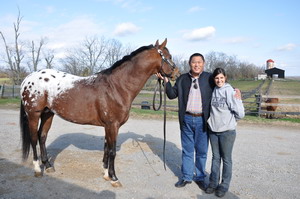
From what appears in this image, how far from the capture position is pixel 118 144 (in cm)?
599

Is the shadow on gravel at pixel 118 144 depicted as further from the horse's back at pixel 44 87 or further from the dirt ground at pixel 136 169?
the horse's back at pixel 44 87

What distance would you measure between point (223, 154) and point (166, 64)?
1.68 m

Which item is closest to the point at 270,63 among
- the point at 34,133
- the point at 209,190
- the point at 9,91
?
the point at 9,91

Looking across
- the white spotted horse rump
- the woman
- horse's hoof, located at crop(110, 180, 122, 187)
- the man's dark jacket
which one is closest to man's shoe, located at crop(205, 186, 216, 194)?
the woman

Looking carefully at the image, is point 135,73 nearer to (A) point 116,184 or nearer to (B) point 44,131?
(A) point 116,184

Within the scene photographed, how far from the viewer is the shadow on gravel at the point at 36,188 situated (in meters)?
3.17

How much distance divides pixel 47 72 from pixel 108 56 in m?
32.4

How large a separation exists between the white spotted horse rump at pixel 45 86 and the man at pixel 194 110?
1671 millimetres

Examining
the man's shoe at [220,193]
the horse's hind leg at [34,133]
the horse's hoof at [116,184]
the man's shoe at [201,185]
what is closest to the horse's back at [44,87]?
the horse's hind leg at [34,133]

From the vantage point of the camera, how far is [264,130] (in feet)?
27.6

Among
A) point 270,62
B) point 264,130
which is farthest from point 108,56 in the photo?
point 270,62

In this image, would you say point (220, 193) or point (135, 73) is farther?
point (135, 73)

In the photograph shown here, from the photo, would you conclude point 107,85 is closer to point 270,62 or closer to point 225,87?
point 225,87

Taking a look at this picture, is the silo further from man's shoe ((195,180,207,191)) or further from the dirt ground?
man's shoe ((195,180,207,191))
